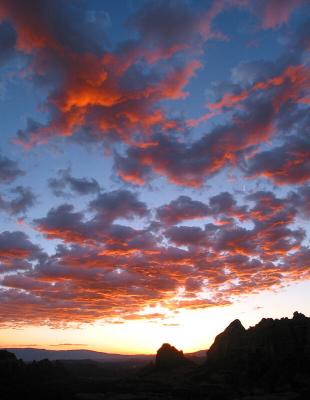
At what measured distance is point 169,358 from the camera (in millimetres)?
189750

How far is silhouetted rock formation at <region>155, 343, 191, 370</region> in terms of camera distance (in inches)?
7313

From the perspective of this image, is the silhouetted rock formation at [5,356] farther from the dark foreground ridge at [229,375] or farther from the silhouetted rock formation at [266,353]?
the silhouetted rock formation at [266,353]

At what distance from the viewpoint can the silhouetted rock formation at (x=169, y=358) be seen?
609 feet

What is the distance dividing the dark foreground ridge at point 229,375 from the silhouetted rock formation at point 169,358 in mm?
4505

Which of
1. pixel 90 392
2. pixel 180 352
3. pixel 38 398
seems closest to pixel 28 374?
pixel 90 392

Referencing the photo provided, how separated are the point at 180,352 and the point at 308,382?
98948 mm

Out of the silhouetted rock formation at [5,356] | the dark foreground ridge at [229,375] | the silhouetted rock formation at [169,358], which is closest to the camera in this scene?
the dark foreground ridge at [229,375]

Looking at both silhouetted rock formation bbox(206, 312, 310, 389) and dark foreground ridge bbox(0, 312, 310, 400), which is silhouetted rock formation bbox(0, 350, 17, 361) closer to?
dark foreground ridge bbox(0, 312, 310, 400)

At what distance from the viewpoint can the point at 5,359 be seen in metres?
152

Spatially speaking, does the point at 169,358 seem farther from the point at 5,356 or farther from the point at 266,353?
the point at 5,356

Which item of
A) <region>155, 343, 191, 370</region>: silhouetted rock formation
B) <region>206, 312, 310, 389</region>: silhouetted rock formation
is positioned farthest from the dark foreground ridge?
<region>155, 343, 191, 370</region>: silhouetted rock formation

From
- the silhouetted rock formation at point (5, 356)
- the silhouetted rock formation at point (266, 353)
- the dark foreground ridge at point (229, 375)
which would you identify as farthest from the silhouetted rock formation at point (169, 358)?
the silhouetted rock formation at point (5, 356)

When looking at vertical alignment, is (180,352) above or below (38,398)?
above

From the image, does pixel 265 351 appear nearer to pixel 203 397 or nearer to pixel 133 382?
pixel 203 397
